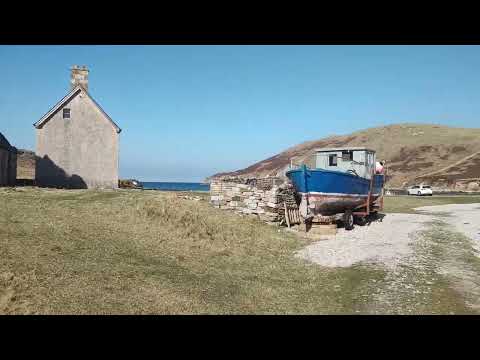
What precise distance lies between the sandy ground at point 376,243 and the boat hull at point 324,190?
1588 millimetres

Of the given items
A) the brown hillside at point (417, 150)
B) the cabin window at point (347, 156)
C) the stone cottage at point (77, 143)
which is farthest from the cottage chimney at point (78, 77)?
the brown hillside at point (417, 150)

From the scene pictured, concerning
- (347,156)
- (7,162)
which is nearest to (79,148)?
(7,162)

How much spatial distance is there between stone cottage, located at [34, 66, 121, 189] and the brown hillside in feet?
89.6

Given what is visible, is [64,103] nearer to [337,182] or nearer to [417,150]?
[337,182]

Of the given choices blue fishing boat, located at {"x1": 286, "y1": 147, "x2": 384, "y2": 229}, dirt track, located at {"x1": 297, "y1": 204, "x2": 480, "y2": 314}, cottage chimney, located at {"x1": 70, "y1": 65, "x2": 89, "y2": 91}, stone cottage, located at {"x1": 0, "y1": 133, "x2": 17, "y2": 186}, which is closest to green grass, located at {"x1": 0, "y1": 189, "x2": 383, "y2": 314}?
dirt track, located at {"x1": 297, "y1": 204, "x2": 480, "y2": 314}

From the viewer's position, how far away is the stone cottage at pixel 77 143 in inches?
1174

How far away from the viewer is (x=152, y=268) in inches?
401

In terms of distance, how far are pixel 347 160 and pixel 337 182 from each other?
3761 mm

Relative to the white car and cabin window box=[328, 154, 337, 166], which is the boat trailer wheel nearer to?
cabin window box=[328, 154, 337, 166]

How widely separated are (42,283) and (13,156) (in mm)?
27888

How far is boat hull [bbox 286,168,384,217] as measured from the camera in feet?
70.1
